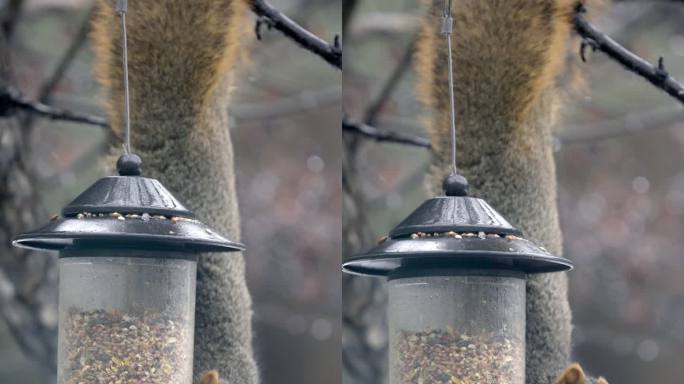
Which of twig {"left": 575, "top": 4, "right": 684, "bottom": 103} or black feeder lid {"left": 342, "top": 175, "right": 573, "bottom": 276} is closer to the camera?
black feeder lid {"left": 342, "top": 175, "right": 573, "bottom": 276}

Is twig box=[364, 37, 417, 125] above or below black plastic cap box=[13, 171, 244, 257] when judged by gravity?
above

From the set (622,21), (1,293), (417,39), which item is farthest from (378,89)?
(1,293)

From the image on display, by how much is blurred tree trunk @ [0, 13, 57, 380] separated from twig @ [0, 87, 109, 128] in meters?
0.01

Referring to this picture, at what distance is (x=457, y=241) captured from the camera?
8.46ft

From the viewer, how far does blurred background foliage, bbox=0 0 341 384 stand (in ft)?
11.7

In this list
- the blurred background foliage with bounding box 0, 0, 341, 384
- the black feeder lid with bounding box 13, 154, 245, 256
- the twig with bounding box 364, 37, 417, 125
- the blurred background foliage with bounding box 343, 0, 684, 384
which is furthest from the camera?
the twig with bounding box 364, 37, 417, 125

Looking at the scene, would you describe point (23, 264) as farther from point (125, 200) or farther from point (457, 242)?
point (457, 242)

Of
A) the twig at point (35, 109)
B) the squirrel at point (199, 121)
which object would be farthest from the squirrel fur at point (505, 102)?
the twig at point (35, 109)

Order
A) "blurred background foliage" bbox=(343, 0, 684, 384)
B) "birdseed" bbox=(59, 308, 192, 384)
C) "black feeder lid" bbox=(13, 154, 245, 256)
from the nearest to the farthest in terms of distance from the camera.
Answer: "black feeder lid" bbox=(13, 154, 245, 256) → "birdseed" bbox=(59, 308, 192, 384) → "blurred background foliage" bbox=(343, 0, 684, 384)

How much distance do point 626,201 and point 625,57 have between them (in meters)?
0.42

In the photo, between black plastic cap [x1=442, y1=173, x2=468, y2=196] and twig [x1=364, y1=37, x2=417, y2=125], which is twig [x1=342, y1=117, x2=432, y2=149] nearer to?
twig [x1=364, y1=37, x2=417, y2=125]

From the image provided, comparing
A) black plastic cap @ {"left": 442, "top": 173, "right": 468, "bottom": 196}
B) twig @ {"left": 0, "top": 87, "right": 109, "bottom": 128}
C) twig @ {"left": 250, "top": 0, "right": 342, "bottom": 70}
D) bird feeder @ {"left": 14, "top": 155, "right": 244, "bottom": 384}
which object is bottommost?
bird feeder @ {"left": 14, "top": 155, "right": 244, "bottom": 384}

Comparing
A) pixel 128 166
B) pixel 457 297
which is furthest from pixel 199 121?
pixel 457 297

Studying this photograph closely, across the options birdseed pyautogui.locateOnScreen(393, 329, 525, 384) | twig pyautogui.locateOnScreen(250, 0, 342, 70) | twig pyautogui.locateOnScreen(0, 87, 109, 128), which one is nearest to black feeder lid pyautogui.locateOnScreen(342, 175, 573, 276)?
birdseed pyautogui.locateOnScreen(393, 329, 525, 384)
